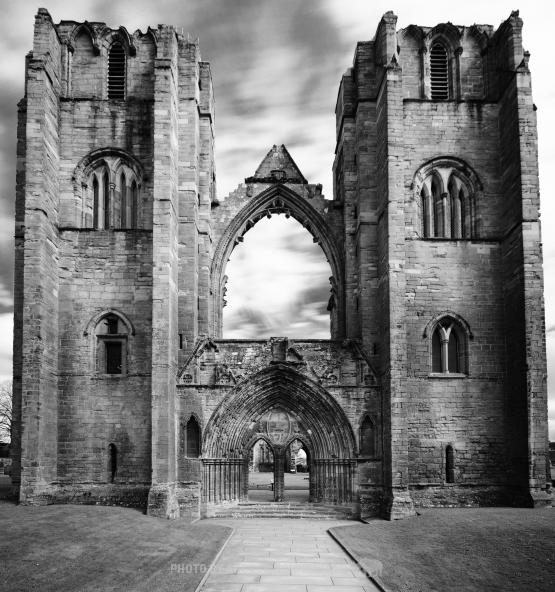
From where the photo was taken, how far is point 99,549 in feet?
45.8

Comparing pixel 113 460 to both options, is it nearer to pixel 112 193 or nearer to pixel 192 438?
pixel 192 438

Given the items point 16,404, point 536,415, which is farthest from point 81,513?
point 536,415

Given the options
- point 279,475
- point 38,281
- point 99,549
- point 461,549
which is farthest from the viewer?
point 279,475

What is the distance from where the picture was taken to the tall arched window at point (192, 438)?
2064 cm

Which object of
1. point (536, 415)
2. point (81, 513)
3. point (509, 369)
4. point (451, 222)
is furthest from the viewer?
point (451, 222)

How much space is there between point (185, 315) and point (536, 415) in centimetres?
1026

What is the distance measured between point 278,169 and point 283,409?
8.06 m

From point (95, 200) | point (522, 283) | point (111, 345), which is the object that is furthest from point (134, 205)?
point (522, 283)

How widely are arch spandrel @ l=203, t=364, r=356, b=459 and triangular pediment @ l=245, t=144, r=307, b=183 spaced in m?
6.65

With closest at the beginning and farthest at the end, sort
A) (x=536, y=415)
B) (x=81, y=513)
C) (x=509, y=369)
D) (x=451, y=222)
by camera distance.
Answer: (x=81, y=513) → (x=536, y=415) → (x=509, y=369) → (x=451, y=222)

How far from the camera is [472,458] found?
66.1ft

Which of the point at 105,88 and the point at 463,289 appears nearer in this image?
the point at 463,289

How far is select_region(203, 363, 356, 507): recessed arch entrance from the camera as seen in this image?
67.8 feet

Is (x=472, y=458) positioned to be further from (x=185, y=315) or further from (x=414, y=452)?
(x=185, y=315)
